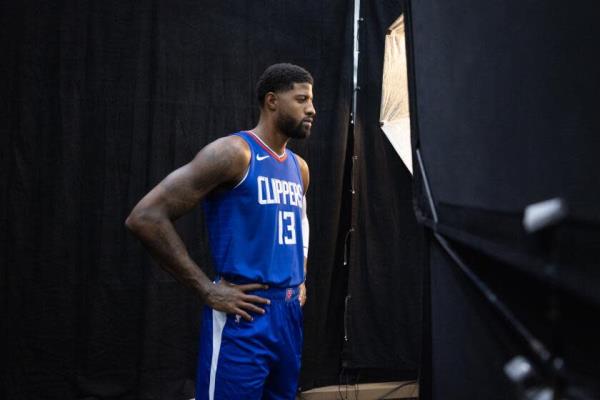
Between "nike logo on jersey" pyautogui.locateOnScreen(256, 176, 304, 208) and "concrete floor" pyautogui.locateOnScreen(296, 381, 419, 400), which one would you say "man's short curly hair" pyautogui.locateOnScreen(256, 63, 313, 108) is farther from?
"concrete floor" pyautogui.locateOnScreen(296, 381, 419, 400)

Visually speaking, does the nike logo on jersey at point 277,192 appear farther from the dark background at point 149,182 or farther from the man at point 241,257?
the dark background at point 149,182

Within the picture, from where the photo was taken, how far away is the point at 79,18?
3.10m

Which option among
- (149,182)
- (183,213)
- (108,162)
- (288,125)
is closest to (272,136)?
(288,125)

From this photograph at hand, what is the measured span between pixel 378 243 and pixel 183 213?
1914 millimetres

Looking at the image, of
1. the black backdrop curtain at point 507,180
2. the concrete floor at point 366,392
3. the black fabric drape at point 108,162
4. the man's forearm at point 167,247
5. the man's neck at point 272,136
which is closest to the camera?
the black backdrop curtain at point 507,180

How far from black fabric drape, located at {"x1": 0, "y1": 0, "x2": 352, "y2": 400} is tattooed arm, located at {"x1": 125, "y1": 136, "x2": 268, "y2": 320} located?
4.06ft

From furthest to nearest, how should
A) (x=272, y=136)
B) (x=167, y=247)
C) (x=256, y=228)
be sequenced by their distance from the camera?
(x=272, y=136), (x=256, y=228), (x=167, y=247)

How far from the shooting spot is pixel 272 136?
7.81 feet

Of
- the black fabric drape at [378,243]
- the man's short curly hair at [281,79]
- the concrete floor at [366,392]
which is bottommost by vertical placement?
the concrete floor at [366,392]

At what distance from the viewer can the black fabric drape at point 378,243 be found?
11.9 ft

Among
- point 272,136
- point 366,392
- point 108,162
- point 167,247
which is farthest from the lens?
point 366,392

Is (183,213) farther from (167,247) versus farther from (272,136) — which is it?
(272,136)

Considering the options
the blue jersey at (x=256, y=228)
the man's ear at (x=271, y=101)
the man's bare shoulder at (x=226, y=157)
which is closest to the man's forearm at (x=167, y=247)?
the blue jersey at (x=256, y=228)

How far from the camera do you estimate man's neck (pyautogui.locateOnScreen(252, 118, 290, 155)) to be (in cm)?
237
